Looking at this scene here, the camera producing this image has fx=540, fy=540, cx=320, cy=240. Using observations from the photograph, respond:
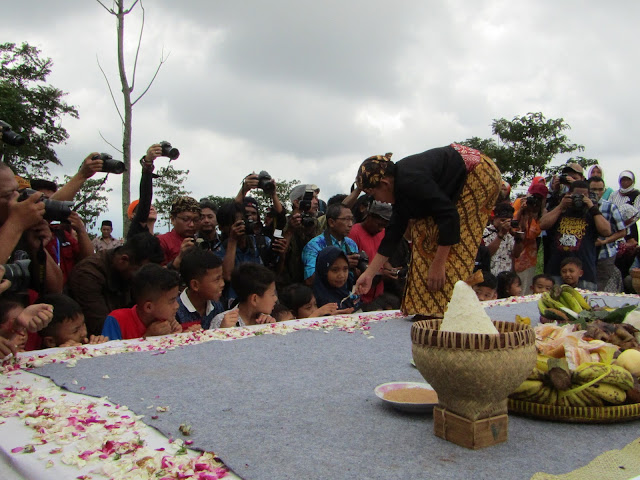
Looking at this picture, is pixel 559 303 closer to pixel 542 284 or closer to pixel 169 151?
pixel 542 284

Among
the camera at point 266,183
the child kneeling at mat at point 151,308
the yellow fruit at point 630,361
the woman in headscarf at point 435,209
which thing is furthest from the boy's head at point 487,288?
the yellow fruit at point 630,361

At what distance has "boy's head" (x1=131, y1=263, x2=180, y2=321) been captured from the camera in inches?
107

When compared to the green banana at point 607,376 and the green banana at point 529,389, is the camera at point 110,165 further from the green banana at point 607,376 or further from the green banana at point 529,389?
the green banana at point 607,376

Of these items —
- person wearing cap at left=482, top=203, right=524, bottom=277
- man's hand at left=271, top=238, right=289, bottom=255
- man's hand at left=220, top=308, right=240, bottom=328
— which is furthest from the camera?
person wearing cap at left=482, top=203, right=524, bottom=277

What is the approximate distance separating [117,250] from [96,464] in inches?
96.4

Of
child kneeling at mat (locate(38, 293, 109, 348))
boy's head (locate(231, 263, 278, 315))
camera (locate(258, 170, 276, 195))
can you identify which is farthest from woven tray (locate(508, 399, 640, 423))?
camera (locate(258, 170, 276, 195))

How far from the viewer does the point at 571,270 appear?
4.72m

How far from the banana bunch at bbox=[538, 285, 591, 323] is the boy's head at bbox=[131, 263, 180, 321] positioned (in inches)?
75.2

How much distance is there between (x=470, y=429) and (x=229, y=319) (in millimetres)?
1869

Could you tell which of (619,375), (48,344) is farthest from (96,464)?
(48,344)

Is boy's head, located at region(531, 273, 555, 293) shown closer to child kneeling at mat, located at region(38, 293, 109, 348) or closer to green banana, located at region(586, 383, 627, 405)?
green banana, located at region(586, 383, 627, 405)

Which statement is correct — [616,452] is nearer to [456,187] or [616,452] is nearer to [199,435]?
[199,435]

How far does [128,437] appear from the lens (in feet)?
4.43

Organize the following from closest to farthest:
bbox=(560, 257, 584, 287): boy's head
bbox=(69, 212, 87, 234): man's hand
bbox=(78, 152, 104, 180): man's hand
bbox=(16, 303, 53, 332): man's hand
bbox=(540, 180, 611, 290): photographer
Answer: bbox=(16, 303, 53, 332): man's hand < bbox=(78, 152, 104, 180): man's hand < bbox=(69, 212, 87, 234): man's hand < bbox=(560, 257, 584, 287): boy's head < bbox=(540, 180, 611, 290): photographer
